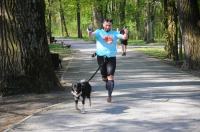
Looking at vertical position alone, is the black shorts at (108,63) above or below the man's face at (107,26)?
below

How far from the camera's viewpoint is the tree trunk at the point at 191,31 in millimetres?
21500

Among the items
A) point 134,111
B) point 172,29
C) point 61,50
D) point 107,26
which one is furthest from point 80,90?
point 61,50

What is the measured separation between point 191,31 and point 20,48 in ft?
31.5

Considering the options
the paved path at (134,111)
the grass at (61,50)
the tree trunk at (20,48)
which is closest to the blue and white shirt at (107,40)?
the paved path at (134,111)

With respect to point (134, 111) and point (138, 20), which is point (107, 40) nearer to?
point (134, 111)

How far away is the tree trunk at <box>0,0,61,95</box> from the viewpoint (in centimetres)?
1419

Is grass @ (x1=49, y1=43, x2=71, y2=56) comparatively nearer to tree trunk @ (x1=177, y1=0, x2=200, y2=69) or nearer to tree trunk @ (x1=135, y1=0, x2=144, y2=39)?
tree trunk @ (x1=177, y1=0, x2=200, y2=69)

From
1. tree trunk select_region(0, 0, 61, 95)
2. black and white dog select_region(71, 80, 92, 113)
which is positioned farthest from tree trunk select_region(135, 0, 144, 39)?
black and white dog select_region(71, 80, 92, 113)

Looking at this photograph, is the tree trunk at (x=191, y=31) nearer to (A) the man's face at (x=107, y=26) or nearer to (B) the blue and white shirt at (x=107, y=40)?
(B) the blue and white shirt at (x=107, y=40)

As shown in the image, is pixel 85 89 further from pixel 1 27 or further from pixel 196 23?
pixel 196 23

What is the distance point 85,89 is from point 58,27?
104490 millimetres

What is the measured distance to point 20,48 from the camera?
14.3m

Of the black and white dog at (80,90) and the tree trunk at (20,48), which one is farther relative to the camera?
the tree trunk at (20,48)

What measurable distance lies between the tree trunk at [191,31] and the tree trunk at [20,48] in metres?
8.87
